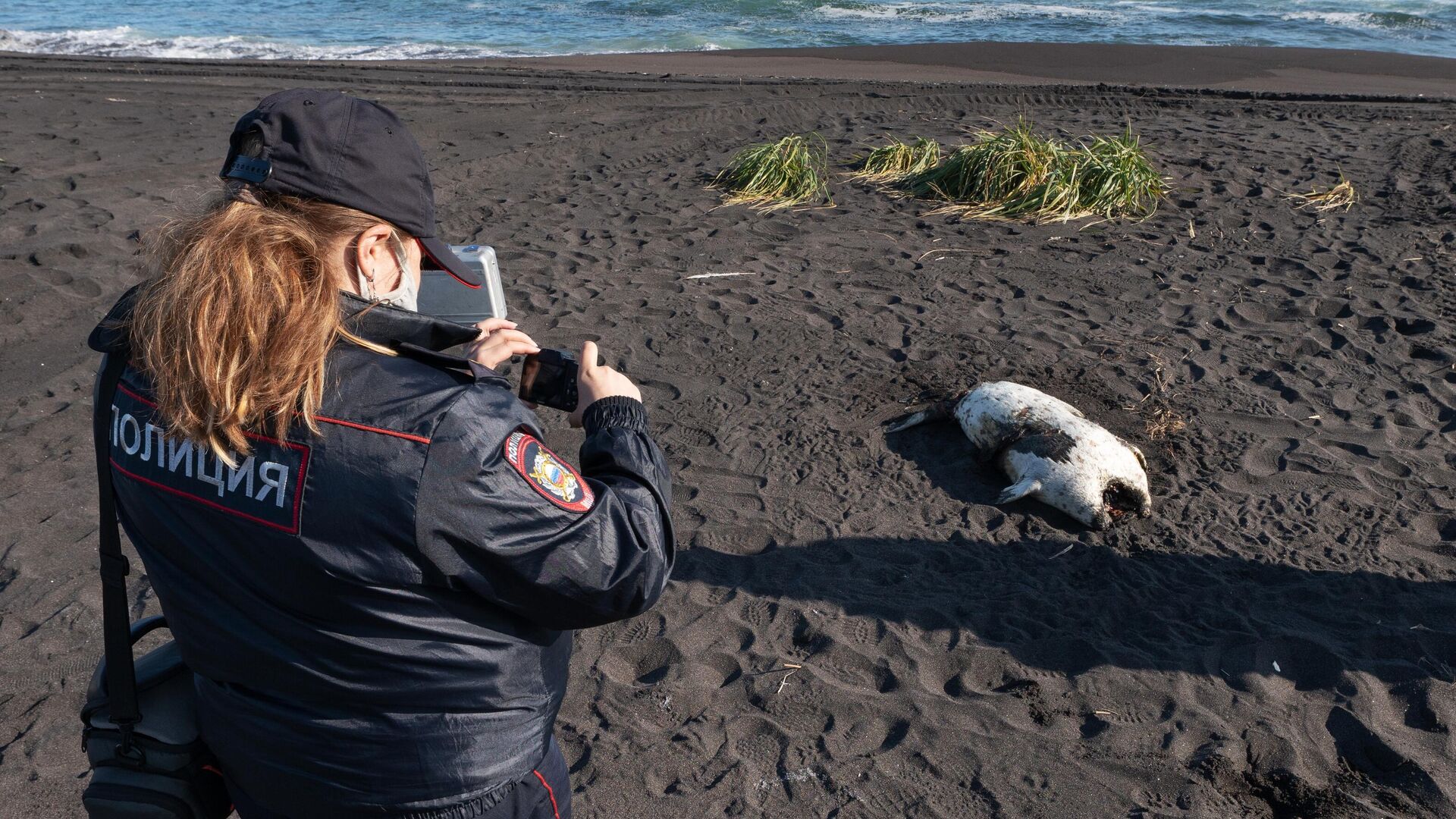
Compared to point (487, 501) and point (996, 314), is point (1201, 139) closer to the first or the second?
point (996, 314)

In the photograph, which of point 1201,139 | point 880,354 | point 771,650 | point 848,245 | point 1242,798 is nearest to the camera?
point 1242,798

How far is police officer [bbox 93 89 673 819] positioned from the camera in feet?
4.39

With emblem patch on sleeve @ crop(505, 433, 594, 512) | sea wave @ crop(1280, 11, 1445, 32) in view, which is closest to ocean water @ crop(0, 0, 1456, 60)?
sea wave @ crop(1280, 11, 1445, 32)

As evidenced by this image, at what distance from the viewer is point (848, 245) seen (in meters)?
7.54

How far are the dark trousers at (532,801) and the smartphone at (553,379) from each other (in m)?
0.62

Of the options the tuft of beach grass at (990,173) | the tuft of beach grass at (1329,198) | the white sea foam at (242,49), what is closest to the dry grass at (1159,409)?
the tuft of beach grass at (990,173)

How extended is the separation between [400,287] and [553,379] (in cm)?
40

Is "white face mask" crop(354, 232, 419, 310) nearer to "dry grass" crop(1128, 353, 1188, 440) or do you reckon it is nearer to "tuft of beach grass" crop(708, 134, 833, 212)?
"dry grass" crop(1128, 353, 1188, 440)

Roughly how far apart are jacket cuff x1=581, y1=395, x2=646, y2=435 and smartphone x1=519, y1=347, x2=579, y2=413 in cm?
16

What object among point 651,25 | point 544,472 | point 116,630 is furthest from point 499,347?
point 651,25

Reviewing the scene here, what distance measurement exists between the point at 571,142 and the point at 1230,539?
782 cm

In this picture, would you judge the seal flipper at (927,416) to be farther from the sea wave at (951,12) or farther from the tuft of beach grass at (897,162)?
the sea wave at (951,12)

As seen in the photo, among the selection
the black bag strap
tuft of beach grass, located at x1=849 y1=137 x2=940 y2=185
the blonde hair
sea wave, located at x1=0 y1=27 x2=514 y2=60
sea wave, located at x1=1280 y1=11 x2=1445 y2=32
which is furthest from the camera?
sea wave, located at x1=1280 y1=11 x2=1445 y2=32

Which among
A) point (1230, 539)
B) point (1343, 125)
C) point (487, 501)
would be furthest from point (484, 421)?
point (1343, 125)
